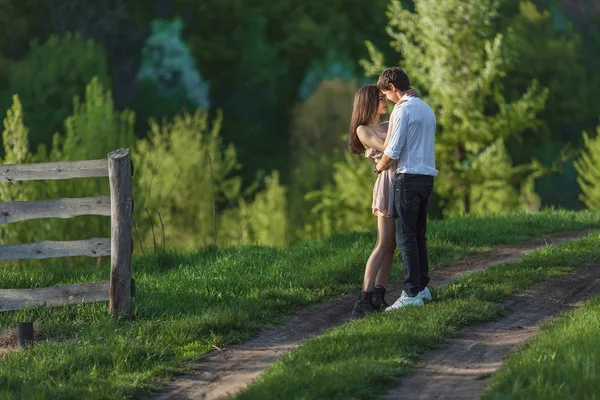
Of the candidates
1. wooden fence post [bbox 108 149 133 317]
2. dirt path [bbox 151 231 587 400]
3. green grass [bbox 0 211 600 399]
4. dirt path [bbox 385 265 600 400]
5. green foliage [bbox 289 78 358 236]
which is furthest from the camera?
green foliage [bbox 289 78 358 236]

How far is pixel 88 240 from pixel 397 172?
3.13 m

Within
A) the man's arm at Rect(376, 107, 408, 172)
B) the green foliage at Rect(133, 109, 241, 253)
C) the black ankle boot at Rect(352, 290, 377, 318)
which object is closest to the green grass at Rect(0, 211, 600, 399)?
the black ankle boot at Rect(352, 290, 377, 318)

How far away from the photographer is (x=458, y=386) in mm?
6367

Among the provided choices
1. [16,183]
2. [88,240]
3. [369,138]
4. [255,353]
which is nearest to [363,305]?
[255,353]

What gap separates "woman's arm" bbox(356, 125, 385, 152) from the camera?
28.8 ft

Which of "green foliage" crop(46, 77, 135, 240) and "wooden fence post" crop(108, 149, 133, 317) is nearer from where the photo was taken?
"wooden fence post" crop(108, 149, 133, 317)

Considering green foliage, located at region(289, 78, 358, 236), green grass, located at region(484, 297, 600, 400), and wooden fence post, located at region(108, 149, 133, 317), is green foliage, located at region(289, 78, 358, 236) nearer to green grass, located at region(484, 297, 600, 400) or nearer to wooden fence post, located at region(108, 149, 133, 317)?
wooden fence post, located at region(108, 149, 133, 317)

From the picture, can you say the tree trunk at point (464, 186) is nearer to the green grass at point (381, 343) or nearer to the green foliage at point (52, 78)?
the green foliage at point (52, 78)

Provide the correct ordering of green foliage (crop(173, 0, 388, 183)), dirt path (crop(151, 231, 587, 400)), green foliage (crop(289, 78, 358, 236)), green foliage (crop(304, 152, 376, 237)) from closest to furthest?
1. dirt path (crop(151, 231, 587, 400))
2. green foliage (crop(304, 152, 376, 237))
3. green foliage (crop(289, 78, 358, 236))
4. green foliage (crop(173, 0, 388, 183))

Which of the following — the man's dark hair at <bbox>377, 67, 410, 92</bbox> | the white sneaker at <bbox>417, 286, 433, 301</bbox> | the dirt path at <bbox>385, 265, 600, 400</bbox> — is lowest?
the dirt path at <bbox>385, 265, 600, 400</bbox>

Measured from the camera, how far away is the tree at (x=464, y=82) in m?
29.3

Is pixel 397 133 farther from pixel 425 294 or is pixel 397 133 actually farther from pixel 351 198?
pixel 351 198

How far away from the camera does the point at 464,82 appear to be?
30.0 meters

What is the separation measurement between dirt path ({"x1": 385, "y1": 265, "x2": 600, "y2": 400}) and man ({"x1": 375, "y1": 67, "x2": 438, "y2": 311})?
97cm
